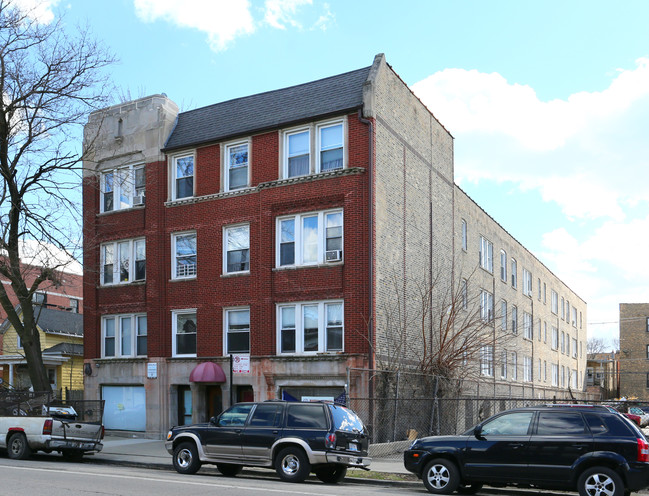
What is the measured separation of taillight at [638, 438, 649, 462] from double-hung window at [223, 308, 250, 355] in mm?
15436

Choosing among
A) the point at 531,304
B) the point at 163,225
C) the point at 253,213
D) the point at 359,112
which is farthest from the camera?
the point at 531,304

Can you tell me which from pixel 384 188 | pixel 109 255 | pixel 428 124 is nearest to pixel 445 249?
pixel 428 124

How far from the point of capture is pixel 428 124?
29578mm

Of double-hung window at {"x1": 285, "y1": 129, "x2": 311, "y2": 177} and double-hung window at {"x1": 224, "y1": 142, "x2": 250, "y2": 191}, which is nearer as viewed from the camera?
double-hung window at {"x1": 285, "y1": 129, "x2": 311, "y2": 177}

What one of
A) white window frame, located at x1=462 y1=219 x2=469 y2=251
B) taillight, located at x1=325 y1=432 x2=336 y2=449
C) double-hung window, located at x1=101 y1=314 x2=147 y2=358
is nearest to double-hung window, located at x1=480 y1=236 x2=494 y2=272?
white window frame, located at x1=462 y1=219 x2=469 y2=251

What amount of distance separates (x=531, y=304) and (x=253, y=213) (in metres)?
27.5

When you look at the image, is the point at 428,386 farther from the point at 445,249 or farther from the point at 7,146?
the point at 7,146

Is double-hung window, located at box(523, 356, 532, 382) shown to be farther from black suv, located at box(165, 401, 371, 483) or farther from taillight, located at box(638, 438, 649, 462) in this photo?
taillight, located at box(638, 438, 649, 462)

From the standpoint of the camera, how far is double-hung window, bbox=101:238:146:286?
28.7m

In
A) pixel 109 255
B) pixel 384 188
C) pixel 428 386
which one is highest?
pixel 384 188

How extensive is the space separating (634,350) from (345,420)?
217ft

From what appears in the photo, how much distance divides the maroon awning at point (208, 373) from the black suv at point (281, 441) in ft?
28.3

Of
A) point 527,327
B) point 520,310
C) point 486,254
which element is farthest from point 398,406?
point 527,327

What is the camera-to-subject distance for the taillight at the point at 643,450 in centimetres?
1219
